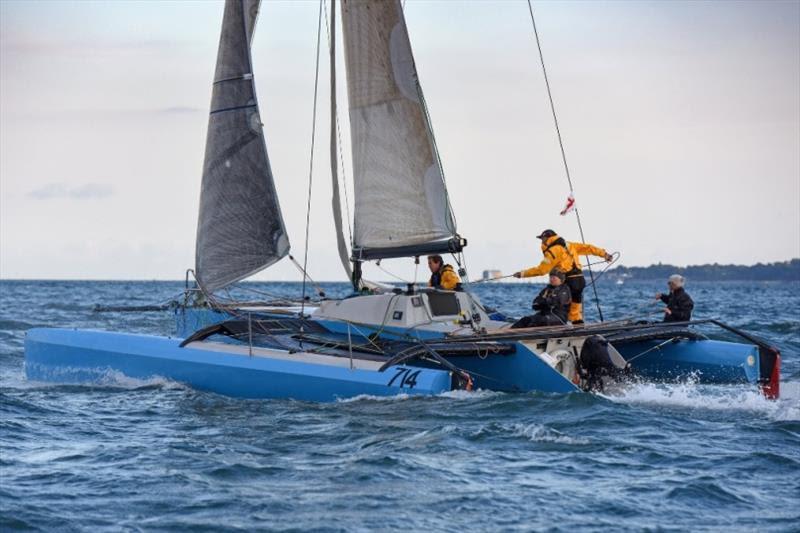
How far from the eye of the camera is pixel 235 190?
1580cm

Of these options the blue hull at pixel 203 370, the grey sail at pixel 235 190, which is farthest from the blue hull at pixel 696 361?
the grey sail at pixel 235 190

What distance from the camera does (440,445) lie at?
34.2 feet

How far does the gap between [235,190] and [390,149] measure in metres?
2.18

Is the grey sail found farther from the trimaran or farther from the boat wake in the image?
the boat wake

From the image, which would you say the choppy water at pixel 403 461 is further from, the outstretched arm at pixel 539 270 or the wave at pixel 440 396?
the outstretched arm at pixel 539 270

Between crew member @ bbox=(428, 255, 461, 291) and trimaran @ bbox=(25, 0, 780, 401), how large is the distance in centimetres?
71

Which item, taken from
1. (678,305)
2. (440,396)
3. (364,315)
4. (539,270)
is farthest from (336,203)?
(440,396)

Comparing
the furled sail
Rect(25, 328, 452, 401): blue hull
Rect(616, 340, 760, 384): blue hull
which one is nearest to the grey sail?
the furled sail

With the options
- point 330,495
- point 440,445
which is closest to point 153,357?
point 440,445

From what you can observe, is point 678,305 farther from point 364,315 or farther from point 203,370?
point 203,370

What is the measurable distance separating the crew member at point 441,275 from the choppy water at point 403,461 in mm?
4003

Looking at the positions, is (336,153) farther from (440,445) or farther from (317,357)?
(440,445)

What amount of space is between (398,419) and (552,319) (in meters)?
3.55

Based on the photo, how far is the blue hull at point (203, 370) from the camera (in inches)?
490
